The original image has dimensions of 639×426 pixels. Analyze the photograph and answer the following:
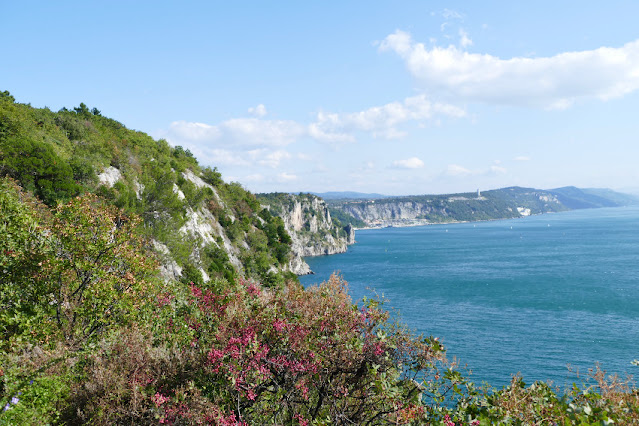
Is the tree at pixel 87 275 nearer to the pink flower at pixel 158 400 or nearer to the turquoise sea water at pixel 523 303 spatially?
the pink flower at pixel 158 400

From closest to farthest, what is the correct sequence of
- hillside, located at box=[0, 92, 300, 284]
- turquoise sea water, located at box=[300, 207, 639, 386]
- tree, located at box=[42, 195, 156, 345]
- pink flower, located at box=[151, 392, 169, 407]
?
pink flower, located at box=[151, 392, 169, 407], tree, located at box=[42, 195, 156, 345], hillside, located at box=[0, 92, 300, 284], turquoise sea water, located at box=[300, 207, 639, 386]

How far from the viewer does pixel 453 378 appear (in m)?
9.73

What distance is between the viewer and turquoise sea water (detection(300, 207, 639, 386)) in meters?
45.2

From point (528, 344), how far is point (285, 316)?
164 ft

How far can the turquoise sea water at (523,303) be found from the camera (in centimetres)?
4525

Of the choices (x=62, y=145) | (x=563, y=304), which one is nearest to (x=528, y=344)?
(x=563, y=304)

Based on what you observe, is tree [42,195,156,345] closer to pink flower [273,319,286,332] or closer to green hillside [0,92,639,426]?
green hillside [0,92,639,426]

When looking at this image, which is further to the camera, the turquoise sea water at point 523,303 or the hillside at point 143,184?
the turquoise sea water at point 523,303

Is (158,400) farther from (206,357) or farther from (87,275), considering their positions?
(87,275)

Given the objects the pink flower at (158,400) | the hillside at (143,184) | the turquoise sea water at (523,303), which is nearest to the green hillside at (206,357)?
the pink flower at (158,400)

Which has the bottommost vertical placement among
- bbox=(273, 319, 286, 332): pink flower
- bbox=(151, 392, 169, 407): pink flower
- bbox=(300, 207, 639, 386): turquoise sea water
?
bbox=(300, 207, 639, 386): turquoise sea water

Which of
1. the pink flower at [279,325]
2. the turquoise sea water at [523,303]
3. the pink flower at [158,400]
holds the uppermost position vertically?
the pink flower at [279,325]

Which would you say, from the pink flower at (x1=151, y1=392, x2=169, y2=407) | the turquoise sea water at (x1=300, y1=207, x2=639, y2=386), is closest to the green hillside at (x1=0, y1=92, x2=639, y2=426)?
the pink flower at (x1=151, y1=392, x2=169, y2=407)

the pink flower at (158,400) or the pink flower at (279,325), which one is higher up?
the pink flower at (279,325)
